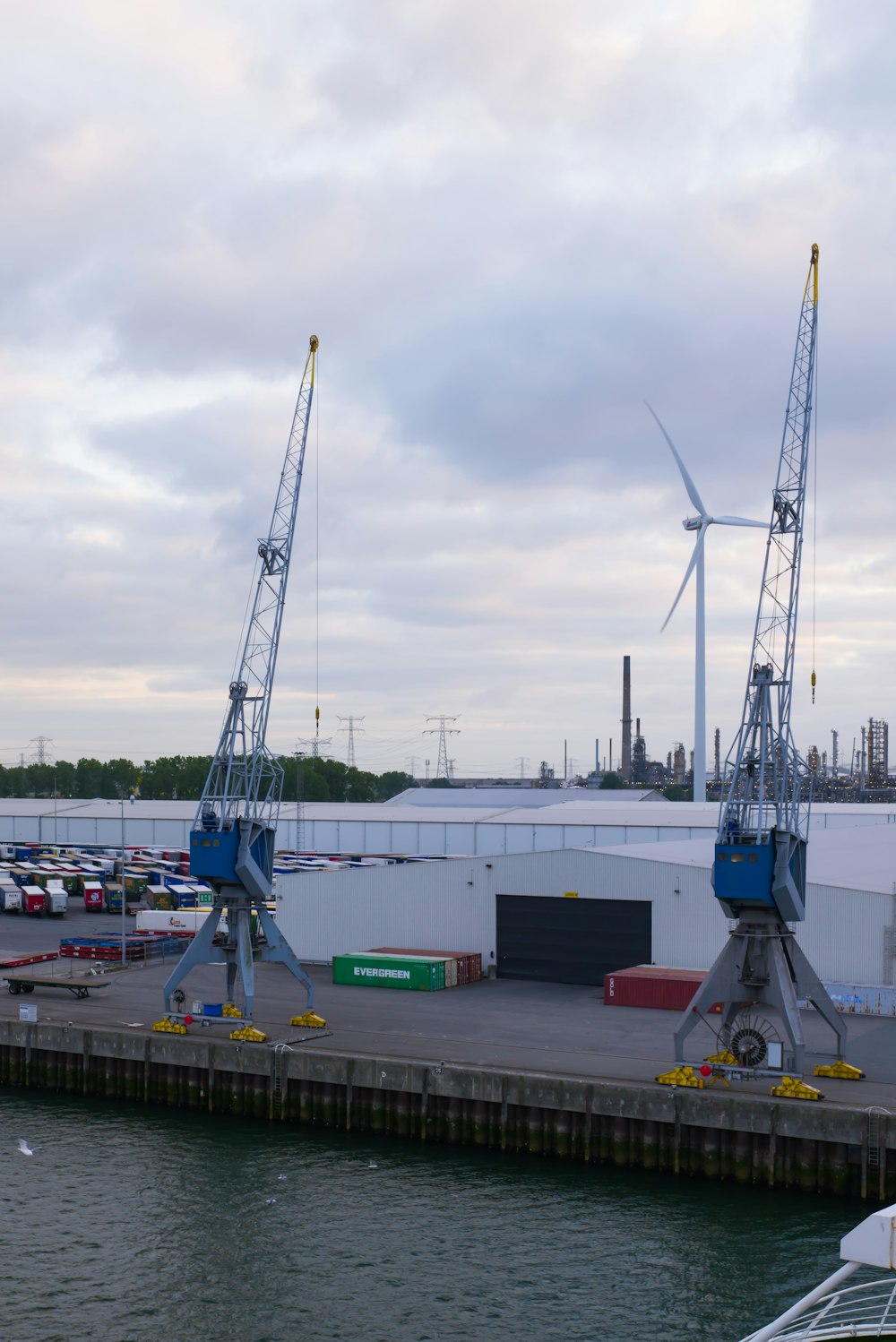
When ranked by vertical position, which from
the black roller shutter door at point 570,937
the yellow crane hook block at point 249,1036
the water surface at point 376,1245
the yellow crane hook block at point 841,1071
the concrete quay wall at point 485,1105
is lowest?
the water surface at point 376,1245

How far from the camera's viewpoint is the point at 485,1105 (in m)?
48.9

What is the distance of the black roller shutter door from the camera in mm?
70688

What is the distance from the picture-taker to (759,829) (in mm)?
52750

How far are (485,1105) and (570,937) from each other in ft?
78.7

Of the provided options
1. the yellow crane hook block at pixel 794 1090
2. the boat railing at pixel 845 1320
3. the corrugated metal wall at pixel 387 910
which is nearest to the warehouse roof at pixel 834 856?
the corrugated metal wall at pixel 387 910

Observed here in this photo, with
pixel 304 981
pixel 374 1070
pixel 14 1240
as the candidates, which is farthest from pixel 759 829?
pixel 14 1240

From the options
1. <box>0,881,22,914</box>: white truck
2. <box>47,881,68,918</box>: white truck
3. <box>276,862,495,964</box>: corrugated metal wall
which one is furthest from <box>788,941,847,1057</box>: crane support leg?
<box>0,881,22,914</box>: white truck

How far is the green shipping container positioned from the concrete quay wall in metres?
14.5

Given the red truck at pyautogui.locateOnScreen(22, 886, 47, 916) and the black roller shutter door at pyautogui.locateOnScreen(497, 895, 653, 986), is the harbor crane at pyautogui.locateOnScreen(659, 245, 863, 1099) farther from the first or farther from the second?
the red truck at pyautogui.locateOnScreen(22, 886, 47, 916)

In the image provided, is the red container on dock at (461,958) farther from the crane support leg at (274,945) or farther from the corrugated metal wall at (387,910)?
the crane support leg at (274,945)

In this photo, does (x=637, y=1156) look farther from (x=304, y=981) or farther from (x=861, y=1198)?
(x=304, y=981)

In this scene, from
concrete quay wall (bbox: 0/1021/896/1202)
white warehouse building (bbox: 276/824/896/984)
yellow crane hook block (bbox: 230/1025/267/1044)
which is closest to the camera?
concrete quay wall (bbox: 0/1021/896/1202)

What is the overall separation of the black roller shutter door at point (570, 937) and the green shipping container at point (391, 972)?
552 cm

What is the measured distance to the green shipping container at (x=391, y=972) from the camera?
228 feet
